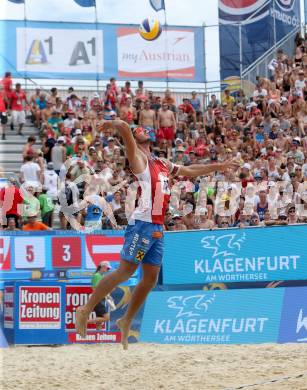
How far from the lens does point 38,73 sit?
917 inches

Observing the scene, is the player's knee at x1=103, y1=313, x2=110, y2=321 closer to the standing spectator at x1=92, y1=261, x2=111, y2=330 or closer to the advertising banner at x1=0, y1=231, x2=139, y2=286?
the standing spectator at x1=92, y1=261, x2=111, y2=330

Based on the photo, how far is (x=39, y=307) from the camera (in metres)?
14.4

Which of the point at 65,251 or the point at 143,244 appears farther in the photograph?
the point at 65,251

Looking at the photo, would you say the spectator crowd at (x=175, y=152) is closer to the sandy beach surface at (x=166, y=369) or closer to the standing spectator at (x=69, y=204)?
the standing spectator at (x=69, y=204)

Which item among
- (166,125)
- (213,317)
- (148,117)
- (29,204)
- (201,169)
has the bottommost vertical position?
(213,317)

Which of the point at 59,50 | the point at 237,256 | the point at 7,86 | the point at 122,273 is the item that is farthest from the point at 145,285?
the point at 59,50

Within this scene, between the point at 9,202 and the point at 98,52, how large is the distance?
8959 millimetres

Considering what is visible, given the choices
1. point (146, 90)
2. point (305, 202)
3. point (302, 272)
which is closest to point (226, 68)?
point (146, 90)

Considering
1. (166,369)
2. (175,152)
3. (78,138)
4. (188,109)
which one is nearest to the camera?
(166,369)

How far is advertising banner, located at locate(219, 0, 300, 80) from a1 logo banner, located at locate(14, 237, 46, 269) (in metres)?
11.8

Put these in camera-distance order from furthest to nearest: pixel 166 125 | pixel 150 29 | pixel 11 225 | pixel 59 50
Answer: pixel 150 29, pixel 59 50, pixel 166 125, pixel 11 225

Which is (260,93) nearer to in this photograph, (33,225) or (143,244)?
(33,225)

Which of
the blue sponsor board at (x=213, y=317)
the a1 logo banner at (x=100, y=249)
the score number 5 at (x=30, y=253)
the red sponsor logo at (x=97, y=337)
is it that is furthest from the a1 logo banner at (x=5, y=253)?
the blue sponsor board at (x=213, y=317)

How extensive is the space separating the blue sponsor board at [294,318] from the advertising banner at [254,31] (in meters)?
12.8
